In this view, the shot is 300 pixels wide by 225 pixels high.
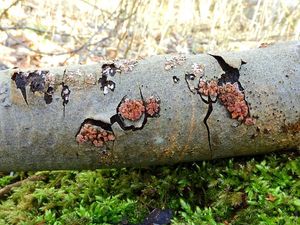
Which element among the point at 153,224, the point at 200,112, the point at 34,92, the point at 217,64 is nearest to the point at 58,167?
the point at 34,92

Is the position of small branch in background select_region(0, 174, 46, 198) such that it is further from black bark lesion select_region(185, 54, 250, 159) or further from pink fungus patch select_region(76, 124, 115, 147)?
black bark lesion select_region(185, 54, 250, 159)

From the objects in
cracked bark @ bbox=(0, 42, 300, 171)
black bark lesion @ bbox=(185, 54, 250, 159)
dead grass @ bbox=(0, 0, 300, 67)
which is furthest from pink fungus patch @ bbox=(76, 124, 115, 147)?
dead grass @ bbox=(0, 0, 300, 67)

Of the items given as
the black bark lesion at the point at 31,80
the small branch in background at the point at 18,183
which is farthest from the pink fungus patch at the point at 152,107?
the small branch in background at the point at 18,183

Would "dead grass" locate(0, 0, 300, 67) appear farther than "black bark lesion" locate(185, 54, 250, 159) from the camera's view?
Yes

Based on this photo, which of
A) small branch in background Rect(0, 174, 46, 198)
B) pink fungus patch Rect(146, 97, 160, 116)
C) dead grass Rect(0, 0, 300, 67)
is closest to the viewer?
pink fungus patch Rect(146, 97, 160, 116)

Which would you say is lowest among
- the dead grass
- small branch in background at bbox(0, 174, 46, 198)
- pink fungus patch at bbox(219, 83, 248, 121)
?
small branch in background at bbox(0, 174, 46, 198)

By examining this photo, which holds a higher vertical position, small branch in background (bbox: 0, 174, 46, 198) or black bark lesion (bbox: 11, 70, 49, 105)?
black bark lesion (bbox: 11, 70, 49, 105)

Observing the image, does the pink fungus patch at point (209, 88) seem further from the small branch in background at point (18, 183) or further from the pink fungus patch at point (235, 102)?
the small branch in background at point (18, 183)
